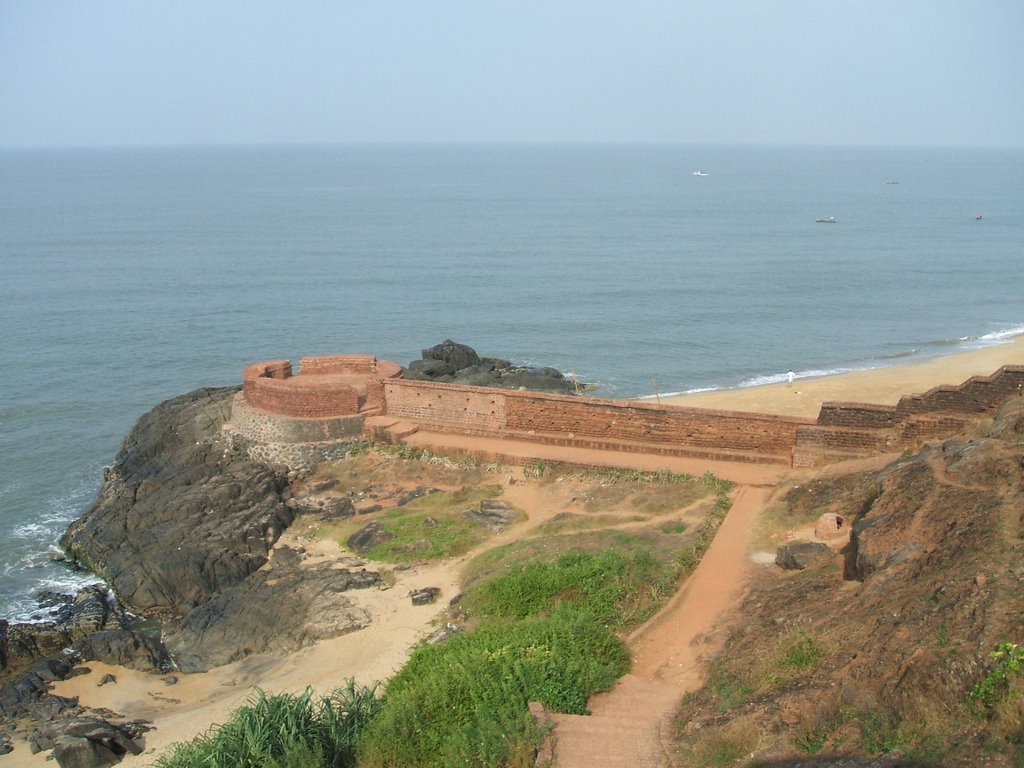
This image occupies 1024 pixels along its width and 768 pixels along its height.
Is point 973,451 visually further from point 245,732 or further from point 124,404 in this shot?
point 124,404

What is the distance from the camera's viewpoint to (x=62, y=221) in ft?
269

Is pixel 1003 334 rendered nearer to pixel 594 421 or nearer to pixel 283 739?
pixel 594 421

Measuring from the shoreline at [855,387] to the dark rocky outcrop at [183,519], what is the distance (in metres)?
13.3

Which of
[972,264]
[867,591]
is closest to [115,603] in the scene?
[867,591]

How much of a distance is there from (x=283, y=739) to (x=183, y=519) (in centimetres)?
959

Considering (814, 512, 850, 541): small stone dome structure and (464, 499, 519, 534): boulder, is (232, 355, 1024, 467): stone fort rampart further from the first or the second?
(814, 512, 850, 541): small stone dome structure

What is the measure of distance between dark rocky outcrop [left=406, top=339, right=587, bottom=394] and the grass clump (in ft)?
52.2

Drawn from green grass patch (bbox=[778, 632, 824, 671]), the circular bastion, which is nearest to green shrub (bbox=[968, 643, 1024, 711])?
green grass patch (bbox=[778, 632, 824, 671])

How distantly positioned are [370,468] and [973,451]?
11.0 metres

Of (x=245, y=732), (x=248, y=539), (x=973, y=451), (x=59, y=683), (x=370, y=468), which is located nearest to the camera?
(x=245, y=732)

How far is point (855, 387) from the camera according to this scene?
31.4 meters

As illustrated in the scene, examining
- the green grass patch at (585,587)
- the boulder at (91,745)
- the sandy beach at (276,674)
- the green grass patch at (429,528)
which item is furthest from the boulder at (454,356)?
the boulder at (91,745)

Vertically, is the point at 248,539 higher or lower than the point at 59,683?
higher

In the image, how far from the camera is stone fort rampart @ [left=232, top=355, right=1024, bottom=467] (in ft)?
52.2
